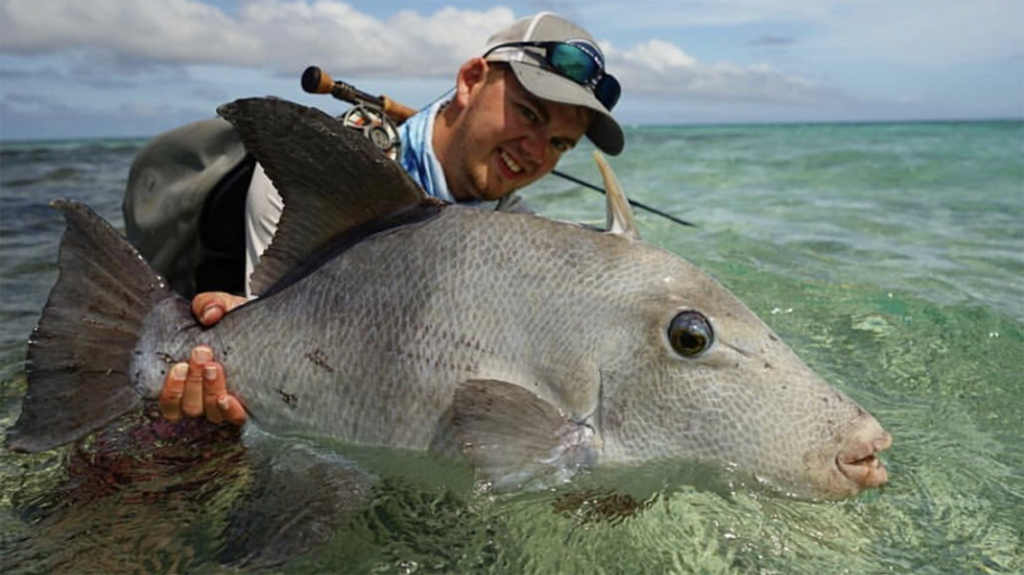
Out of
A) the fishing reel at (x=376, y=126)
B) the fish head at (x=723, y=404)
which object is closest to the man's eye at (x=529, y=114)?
the fishing reel at (x=376, y=126)

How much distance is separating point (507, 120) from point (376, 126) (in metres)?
0.57

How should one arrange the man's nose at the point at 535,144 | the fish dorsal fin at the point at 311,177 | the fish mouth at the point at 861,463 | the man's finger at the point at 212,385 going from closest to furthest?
the fish mouth at the point at 861,463 → the fish dorsal fin at the point at 311,177 → the man's finger at the point at 212,385 → the man's nose at the point at 535,144

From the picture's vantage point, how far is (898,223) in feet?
29.8

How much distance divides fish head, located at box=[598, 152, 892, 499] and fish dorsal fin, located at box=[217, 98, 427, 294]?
764 mm

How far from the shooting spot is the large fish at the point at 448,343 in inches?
89.5

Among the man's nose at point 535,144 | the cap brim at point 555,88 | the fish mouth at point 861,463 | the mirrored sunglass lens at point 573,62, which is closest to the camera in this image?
the fish mouth at point 861,463

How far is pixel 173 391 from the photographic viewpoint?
2658mm

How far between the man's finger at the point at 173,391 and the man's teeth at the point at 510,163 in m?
1.72

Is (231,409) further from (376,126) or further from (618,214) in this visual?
(376,126)

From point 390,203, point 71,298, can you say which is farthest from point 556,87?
point 71,298

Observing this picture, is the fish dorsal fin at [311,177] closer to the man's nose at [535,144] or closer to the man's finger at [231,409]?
the man's finger at [231,409]

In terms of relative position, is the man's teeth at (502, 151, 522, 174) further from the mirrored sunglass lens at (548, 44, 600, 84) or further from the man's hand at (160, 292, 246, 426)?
the man's hand at (160, 292, 246, 426)

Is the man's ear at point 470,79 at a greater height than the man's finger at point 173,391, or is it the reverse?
the man's ear at point 470,79

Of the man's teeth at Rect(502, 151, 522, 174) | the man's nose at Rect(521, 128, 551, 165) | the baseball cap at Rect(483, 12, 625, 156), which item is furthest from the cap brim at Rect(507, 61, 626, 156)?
the man's teeth at Rect(502, 151, 522, 174)
